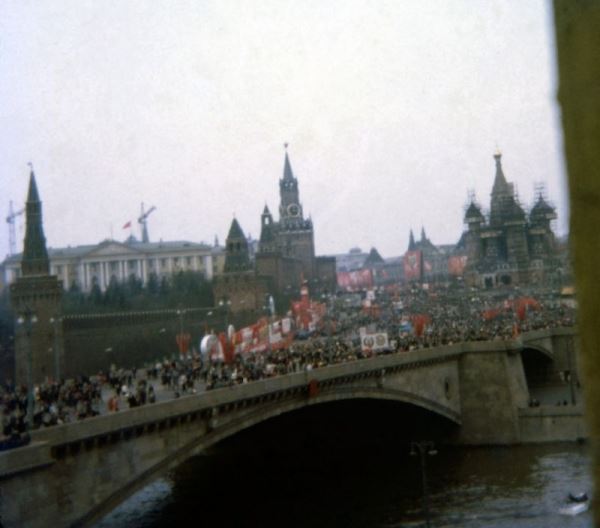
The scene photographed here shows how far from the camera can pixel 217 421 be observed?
21859 millimetres

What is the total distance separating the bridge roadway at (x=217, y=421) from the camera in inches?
626

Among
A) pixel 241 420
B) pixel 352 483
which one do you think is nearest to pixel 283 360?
pixel 352 483

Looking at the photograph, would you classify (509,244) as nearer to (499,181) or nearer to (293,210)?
(499,181)

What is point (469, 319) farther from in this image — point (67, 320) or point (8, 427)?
point (8, 427)

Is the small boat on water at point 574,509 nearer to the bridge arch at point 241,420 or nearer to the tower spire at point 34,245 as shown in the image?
the bridge arch at point 241,420

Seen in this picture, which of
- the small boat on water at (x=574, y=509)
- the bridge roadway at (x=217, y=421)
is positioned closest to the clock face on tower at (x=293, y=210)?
the bridge roadway at (x=217, y=421)

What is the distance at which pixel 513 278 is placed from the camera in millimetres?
93062

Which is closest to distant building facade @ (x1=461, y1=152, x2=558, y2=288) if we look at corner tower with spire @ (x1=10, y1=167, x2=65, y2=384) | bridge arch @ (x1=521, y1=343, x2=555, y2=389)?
bridge arch @ (x1=521, y1=343, x2=555, y2=389)

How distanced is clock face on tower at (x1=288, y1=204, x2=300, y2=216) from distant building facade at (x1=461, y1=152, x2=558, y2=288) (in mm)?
34388

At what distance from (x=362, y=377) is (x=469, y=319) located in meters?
26.3

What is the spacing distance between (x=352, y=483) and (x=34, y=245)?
27.9m

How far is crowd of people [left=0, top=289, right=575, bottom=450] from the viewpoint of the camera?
2028 cm

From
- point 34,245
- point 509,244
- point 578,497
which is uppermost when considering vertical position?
point 509,244

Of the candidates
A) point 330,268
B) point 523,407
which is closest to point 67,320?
point 523,407
